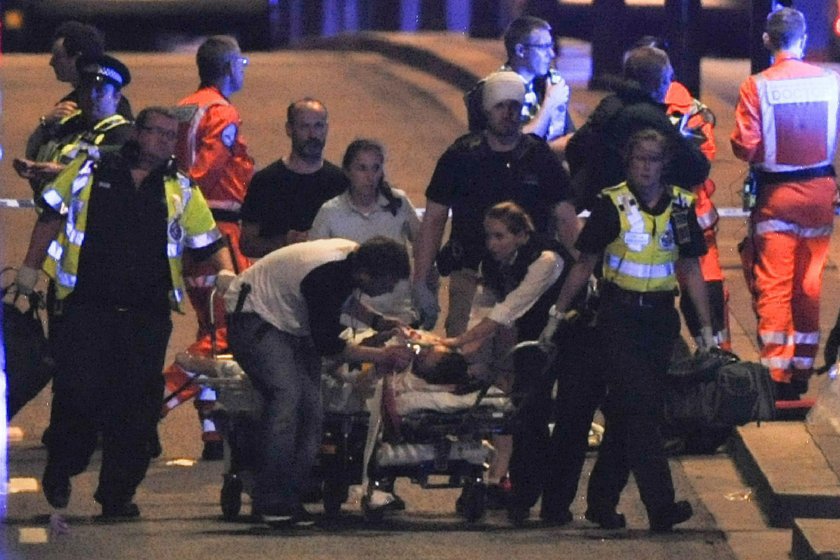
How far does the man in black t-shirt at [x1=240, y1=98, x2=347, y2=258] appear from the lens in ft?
31.4

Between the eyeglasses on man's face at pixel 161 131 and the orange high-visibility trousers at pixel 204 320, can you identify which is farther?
the orange high-visibility trousers at pixel 204 320

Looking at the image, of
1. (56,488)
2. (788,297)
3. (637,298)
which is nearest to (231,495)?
(56,488)

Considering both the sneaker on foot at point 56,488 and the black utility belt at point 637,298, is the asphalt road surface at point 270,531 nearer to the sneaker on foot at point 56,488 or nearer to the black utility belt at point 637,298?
the sneaker on foot at point 56,488

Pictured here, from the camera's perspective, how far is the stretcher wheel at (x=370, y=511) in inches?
334

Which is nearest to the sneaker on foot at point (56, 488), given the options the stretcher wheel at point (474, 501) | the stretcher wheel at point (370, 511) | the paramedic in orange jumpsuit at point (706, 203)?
the stretcher wheel at point (370, 511)

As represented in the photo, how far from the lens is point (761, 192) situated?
421 inches

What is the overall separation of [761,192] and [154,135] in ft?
11.3

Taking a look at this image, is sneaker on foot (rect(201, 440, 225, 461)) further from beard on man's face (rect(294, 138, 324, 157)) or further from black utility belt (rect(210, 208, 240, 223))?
beard on man's face (rect(294, 138, 324, 157))

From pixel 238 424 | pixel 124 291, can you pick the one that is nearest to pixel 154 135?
pixel 124 291

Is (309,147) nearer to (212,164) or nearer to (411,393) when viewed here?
(212,164)

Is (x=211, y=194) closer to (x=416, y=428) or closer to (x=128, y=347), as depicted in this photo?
(x=128, y=347)

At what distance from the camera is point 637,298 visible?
8500 millimetres

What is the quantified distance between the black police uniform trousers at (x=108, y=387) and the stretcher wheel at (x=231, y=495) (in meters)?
0.35

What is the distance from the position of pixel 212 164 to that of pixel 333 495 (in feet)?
6.55
